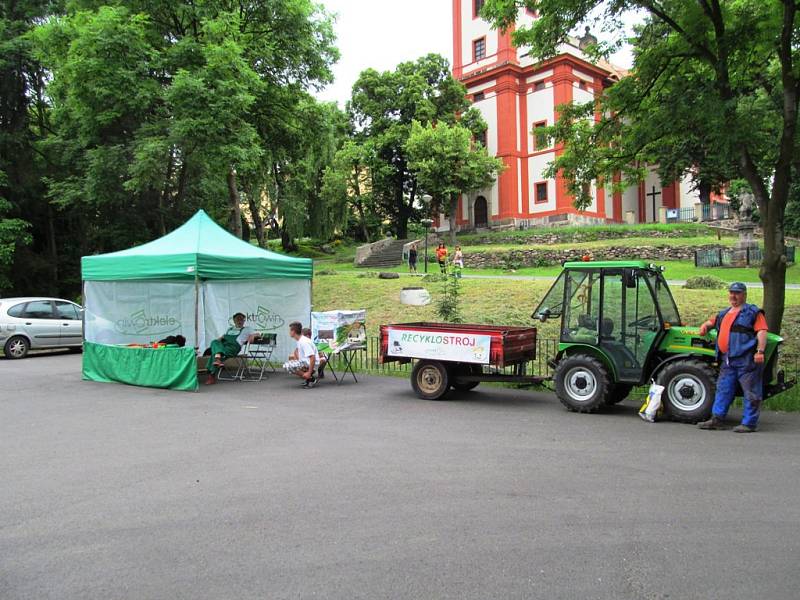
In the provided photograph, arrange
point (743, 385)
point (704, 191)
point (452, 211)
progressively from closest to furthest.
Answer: point (743, 385)
point (452, 211)
point (704, 191)

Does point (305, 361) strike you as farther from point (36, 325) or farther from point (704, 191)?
point (704, 191)

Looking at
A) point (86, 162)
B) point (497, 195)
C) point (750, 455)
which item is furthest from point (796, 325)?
point (497, 195)

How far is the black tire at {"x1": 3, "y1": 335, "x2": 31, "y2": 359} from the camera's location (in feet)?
54.6

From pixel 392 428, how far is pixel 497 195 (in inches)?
1630

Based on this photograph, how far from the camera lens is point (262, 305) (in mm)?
14852

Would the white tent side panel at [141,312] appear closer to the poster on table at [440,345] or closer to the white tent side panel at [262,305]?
the white tent side panel at [262,305]

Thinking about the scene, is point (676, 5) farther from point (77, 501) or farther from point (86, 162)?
point (86, 162)

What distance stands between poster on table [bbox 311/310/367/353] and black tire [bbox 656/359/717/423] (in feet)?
19.3

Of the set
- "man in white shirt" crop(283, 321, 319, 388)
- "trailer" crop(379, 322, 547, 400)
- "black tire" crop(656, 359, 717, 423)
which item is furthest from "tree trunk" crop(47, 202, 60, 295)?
"black tire" crop(656, 359, 717, 423)

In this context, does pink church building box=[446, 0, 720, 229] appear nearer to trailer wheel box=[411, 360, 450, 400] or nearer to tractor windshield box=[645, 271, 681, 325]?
trailer wheel box=[411, 360, 450, 400]

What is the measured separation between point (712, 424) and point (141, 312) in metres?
12.8

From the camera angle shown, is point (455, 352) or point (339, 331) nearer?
point (455, 352)

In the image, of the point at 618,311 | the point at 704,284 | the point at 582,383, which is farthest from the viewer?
the point at 704,284

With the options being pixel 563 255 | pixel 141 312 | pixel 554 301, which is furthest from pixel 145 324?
pixel 563 255
